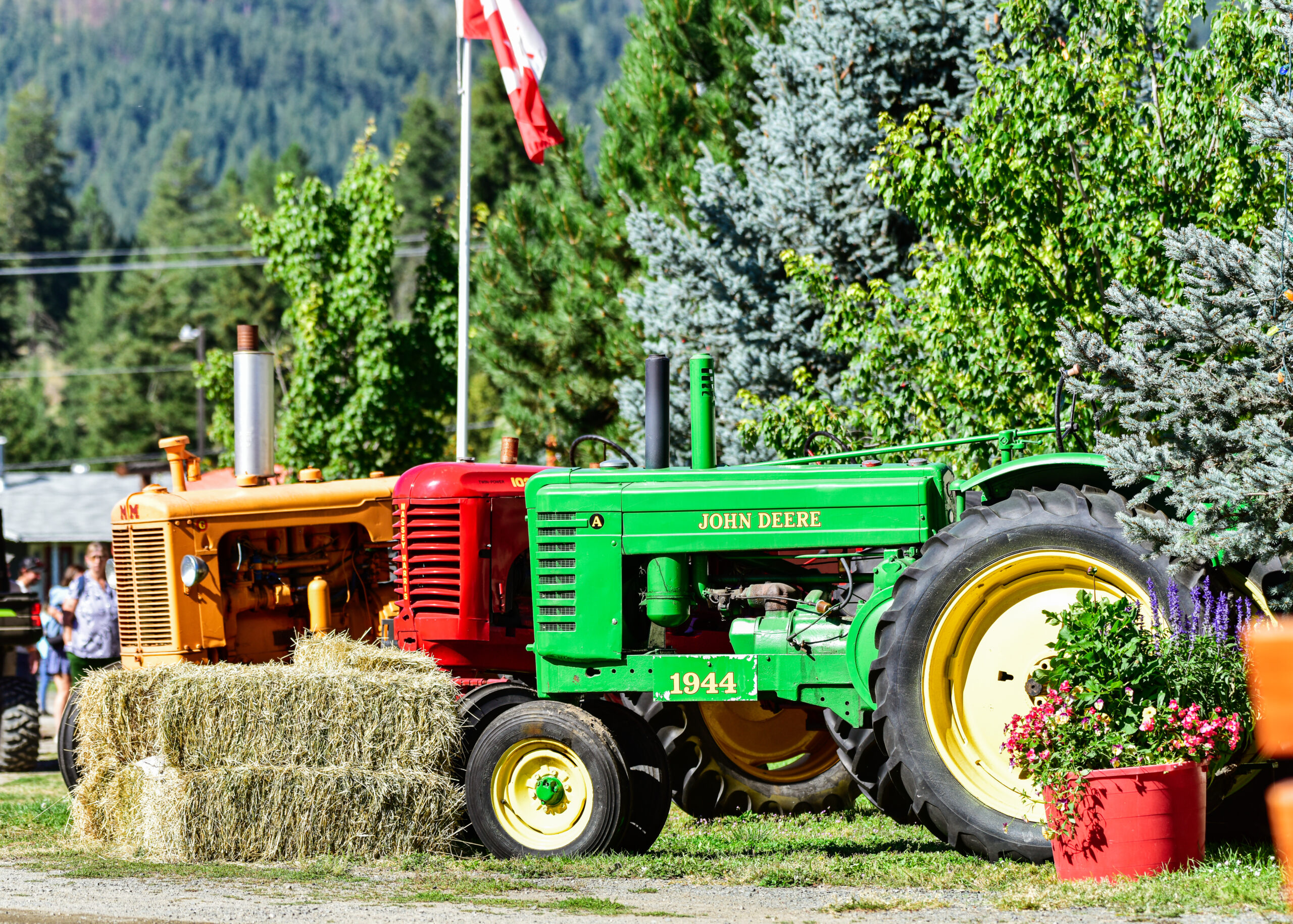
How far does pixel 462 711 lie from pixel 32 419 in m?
59.4

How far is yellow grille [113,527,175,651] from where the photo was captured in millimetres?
10094

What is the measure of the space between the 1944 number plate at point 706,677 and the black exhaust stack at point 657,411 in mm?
950

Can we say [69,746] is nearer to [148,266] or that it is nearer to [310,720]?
[310,720]

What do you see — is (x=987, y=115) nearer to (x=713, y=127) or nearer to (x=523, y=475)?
(x=523, y=475)

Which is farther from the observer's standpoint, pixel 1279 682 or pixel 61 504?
pixel 61 504

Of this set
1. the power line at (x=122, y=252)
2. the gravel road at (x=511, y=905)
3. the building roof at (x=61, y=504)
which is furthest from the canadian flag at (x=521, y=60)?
the power line at (x=122, y=252)

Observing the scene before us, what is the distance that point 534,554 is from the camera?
7723mm

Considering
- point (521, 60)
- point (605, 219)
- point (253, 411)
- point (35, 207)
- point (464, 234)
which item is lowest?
point (253, 411)

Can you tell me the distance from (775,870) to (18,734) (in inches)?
322

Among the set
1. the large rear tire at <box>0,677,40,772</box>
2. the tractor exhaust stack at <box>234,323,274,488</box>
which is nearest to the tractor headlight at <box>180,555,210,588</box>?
the tractor exhaust stack at <box>234,323,274,488</box>

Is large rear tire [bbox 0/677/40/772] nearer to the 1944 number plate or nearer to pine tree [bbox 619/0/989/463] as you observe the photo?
pine tree [bbox 619/0/989/463]

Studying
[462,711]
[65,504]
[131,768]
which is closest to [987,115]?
[462,711]

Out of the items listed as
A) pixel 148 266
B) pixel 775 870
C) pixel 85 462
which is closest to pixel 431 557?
pixel 775 870

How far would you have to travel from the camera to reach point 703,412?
757 centimetres
